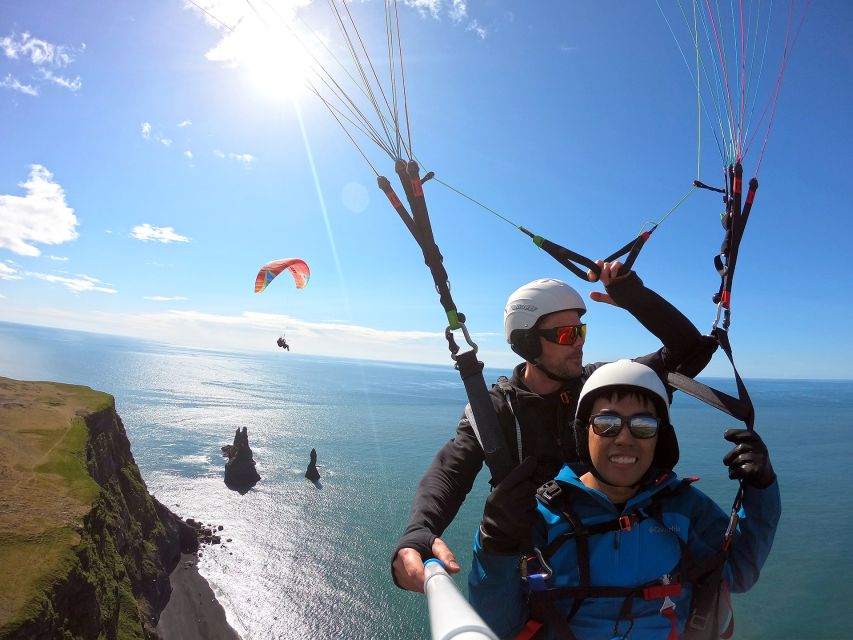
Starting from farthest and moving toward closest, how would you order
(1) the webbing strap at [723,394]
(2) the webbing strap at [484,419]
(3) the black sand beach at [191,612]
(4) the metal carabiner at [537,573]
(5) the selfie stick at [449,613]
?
(3) the black sand beach at [191,612]
(1) the webbing strap at [723,394]
(2) the webbing strap at [484,419]
(4) the metal carabiner at [537,573]
(5) the selfie stick at [449,613]

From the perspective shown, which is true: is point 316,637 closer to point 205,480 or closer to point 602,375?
point 205,480

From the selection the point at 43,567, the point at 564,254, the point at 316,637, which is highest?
the point at 564,254

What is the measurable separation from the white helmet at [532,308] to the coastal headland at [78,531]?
22.6 metres

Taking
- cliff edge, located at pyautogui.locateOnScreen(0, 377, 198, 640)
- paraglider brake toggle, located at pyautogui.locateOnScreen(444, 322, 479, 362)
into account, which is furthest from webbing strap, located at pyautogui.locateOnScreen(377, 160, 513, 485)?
cliff edge, located at pyautogui.locateOnScreen(0, 377, 198, 640)

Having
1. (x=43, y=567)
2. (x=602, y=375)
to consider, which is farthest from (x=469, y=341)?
(x=43, y=567)

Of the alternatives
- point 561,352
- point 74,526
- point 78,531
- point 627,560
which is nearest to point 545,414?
point 561,352

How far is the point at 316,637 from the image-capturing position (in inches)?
1613

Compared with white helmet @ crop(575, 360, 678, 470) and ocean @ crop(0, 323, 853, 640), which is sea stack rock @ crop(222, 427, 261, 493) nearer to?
ocean @ crop(0, 323, 853, 640)

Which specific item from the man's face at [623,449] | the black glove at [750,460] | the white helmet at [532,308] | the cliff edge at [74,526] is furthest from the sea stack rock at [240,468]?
the black glove at [750,460]

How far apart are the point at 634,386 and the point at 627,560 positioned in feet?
4.16

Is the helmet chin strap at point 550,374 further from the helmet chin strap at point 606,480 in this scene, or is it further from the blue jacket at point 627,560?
the blue jacket at point 627,560

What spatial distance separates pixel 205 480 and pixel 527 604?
283 feet

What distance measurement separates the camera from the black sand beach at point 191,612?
34394 mm

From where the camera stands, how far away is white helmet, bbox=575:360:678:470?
327cm
